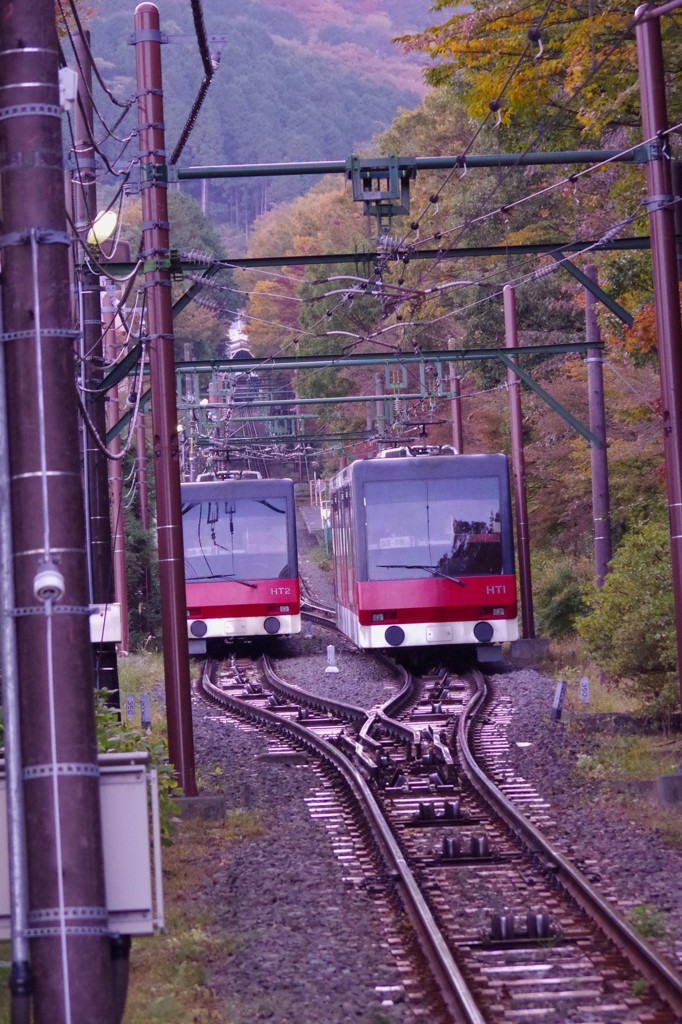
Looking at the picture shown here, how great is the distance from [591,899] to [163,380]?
5.84 meters

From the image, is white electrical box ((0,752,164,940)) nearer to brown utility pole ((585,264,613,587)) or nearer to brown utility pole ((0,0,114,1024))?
brown utility pole ((0,0,114,1024))

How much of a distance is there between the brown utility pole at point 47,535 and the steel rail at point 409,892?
87.7 inches

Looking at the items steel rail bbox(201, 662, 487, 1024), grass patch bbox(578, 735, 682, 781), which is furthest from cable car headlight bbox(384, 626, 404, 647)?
grass patch bbox(578, 735, 682, 781)

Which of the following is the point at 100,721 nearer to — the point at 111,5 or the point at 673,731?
the point at 673,731

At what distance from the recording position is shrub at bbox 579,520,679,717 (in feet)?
47.3

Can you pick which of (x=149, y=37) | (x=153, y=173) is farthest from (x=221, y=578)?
(x=149, y=37)

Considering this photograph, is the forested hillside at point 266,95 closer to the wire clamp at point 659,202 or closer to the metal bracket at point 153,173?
the metal bracket at point 153,173

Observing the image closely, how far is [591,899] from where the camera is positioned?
8.52 m

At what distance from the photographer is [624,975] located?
23.9ft

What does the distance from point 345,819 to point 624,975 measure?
4.73m

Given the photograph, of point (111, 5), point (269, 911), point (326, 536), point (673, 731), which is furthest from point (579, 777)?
point (111, 5)

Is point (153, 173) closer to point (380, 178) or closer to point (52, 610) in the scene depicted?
point (380, 178)

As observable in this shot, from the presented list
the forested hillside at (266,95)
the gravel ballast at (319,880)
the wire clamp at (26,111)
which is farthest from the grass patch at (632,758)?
the forested hillside at (266,95)

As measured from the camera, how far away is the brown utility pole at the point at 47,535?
Answer: 5117 millimetres
